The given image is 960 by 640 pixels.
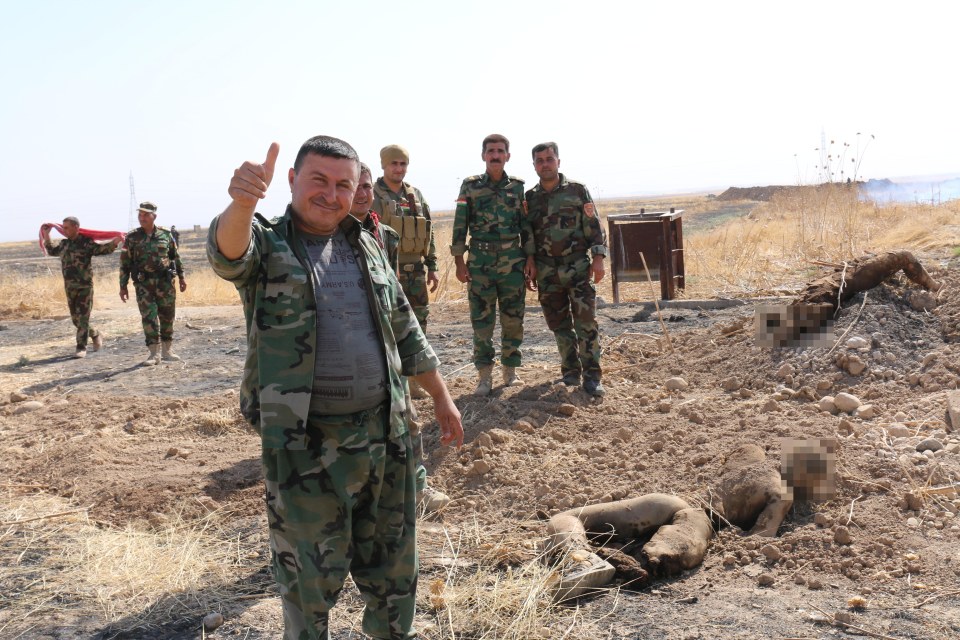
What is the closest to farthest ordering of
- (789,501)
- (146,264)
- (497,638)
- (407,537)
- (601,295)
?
1. (407,537)
2. (497,638)
3. (789,501)
4. (146,264)
5. (601,295)

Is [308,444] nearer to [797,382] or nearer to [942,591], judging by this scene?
[942,591]

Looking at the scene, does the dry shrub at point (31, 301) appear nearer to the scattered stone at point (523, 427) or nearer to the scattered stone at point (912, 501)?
the scattered stone at point (523, 427)

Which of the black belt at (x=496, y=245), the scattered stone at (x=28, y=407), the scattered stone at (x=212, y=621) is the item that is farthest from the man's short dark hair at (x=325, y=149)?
the scattered stone at (x=28, y=407)

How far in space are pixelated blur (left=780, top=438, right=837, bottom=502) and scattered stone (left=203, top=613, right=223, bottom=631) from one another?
8.48 feet

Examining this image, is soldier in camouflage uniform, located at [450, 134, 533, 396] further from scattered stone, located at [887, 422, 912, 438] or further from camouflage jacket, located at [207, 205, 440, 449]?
camouflage jacket, located at [207, 205, 440, 449]

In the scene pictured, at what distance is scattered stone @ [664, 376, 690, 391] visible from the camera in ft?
20.5

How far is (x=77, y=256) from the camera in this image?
34.1 feet

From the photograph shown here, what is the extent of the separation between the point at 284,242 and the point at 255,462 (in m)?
3.55

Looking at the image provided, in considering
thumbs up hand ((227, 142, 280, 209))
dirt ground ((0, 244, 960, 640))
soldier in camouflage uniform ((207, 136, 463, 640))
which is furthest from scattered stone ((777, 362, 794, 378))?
Answer: thumbs up hand ((227, 142, 280, 209))

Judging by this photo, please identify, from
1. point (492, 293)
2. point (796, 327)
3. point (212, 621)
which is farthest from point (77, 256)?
point (796, 327)

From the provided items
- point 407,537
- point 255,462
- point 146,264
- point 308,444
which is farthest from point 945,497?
point 146,264

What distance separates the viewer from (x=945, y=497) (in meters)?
3.99

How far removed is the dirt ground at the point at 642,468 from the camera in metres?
3.36

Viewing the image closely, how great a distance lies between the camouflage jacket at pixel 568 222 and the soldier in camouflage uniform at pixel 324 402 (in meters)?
3.94
